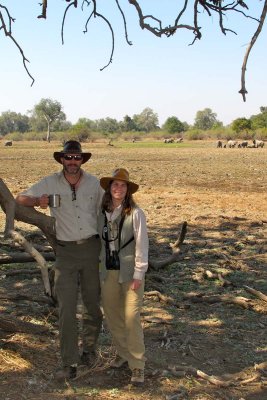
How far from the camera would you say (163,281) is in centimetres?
652

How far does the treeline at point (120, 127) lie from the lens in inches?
2713

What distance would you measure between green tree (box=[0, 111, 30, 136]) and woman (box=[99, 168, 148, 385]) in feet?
427

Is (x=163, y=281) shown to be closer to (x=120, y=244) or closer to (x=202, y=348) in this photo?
(x=202, y=348)

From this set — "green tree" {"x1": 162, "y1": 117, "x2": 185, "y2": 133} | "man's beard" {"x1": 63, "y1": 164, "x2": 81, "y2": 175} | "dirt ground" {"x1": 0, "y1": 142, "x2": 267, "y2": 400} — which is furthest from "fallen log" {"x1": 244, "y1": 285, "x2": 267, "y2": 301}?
"green tree" {"x1": 162, "y1": 117, "x2": 185, "y2": 133}

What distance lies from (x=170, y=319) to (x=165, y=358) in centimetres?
94

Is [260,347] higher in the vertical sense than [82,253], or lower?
lower

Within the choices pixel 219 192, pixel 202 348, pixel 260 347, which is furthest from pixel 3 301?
pixel 219 192

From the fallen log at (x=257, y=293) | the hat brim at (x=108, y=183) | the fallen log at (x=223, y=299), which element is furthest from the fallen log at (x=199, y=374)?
the fallen log at (x=257, y=293)

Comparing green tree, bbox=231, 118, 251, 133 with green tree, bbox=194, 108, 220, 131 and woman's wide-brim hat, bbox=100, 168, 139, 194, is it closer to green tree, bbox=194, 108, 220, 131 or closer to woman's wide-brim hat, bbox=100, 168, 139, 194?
woman's wide-brim hat, bbox=100, 168, 139, 194

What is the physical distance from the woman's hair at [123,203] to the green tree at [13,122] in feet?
427

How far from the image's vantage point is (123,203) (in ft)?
12.5

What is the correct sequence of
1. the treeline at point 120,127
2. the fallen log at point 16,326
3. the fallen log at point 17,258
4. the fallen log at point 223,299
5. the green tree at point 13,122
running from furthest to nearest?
the green tree at point 13,122
the treeline at point 120,127
the fallen log at point 17,258
the fallen log at point 223,299
the fallen log at point 16,326

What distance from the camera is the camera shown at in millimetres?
3795

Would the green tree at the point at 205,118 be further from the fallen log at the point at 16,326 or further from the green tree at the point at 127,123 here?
the fallen log at the point at 16,326
